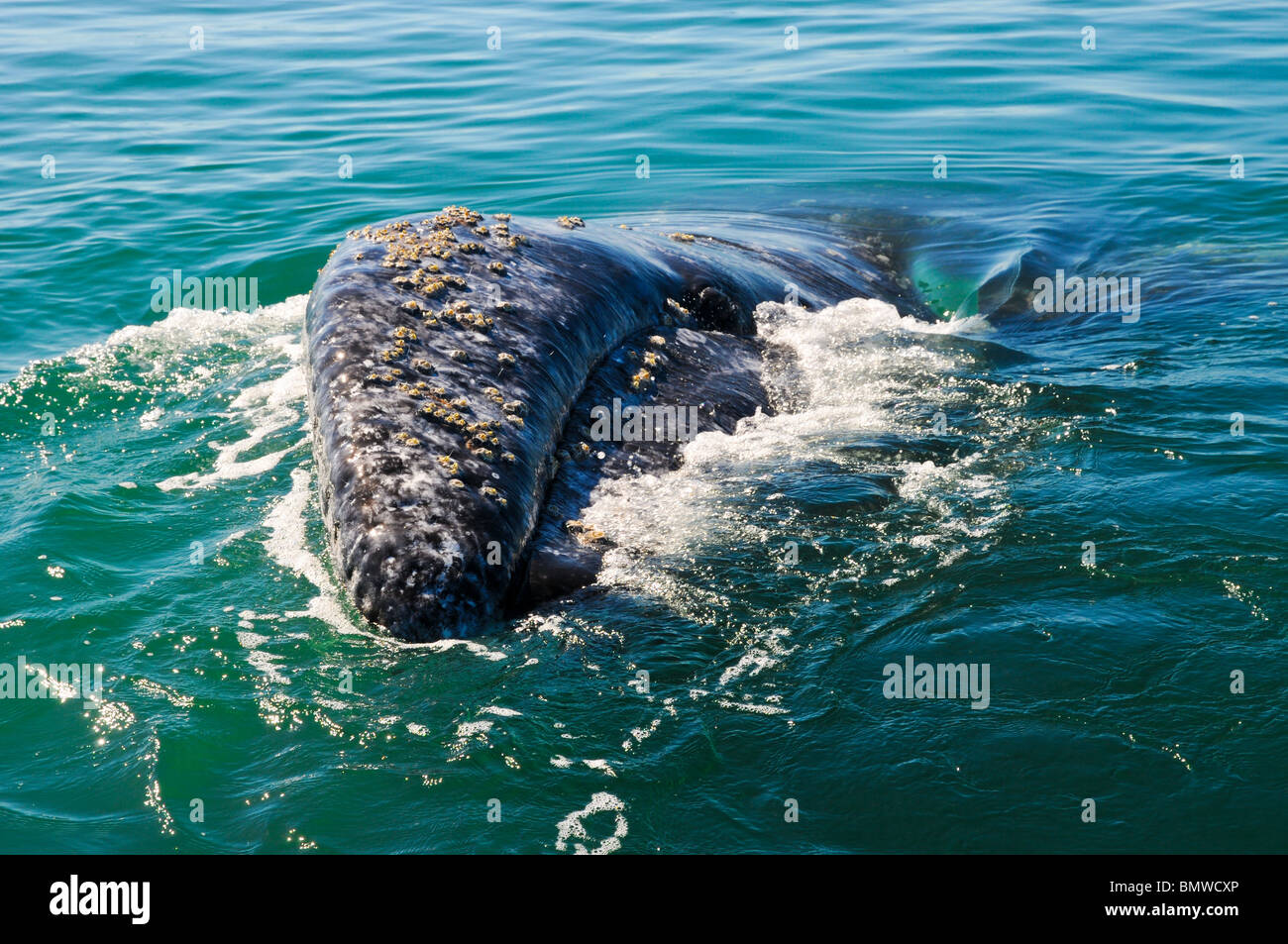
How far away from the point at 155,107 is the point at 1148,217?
1755cm
